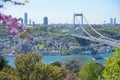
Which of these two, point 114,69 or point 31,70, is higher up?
point 114,69

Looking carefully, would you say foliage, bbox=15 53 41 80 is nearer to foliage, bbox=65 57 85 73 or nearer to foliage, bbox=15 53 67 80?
foliage, bbox=15 53 67 80

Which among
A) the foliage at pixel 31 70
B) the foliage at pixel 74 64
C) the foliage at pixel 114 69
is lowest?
the foliage at pixel 74 64

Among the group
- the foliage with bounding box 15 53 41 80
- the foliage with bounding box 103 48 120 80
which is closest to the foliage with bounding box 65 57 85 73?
the foliage with bounding box 15 53 41 80

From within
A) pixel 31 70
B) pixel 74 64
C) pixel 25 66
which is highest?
pixel 25 66

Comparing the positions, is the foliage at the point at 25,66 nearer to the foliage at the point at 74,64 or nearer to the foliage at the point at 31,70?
the foliage at the point at 31,70

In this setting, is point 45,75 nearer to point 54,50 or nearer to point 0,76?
point 0,76

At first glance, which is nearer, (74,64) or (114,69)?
(114,69)

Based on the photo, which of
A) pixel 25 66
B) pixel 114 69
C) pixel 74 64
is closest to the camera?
pixel 114 69

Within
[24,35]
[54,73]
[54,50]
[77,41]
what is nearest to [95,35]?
[77,41]

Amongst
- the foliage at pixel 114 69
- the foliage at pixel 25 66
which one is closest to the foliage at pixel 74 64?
the foliage at pixel 25 66

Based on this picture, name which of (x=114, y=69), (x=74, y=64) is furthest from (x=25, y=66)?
(x=74, y=64)

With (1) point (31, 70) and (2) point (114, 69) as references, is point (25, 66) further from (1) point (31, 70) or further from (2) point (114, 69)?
(2) point (114, 69)
